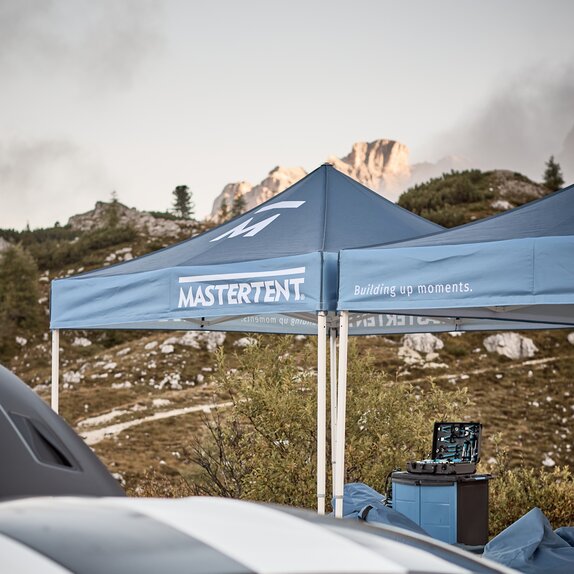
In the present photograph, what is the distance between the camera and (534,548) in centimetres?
536

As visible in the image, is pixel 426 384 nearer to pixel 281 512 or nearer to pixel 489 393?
pixel 489 393

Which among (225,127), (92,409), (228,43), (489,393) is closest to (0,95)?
(225,127)

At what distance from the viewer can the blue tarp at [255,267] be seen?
6020 millimetres

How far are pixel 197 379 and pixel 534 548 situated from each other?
35.8 metres

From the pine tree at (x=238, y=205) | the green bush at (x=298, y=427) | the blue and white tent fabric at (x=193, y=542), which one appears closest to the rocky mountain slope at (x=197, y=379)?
the green bush at (x=298, y=427)

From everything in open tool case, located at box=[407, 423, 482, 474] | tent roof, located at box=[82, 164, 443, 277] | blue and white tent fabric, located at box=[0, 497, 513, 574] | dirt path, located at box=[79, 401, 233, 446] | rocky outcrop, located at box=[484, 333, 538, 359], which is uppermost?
tent roof, located at box=[82, 164, 443, 277]

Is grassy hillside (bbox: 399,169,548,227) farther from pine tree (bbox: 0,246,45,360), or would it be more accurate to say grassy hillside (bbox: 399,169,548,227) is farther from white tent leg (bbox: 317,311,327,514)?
white tent leg (bbox: 317,311,327,514)

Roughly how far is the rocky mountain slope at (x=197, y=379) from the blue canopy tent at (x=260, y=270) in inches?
715

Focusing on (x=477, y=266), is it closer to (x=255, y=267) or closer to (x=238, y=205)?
(x=255, y=267)

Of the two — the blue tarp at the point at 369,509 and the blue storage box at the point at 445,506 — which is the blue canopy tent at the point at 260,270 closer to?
the blue tarp at the point at 369,509

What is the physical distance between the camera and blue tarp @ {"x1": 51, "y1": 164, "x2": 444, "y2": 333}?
6.02 meters

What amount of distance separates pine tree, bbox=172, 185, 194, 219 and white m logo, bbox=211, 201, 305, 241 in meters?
103

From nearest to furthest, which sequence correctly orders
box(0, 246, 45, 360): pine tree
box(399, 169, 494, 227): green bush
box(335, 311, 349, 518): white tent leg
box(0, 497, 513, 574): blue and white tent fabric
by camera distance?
1. box(0, 497, 513, 574): blue and white tent fabric
2. box(335, 311, 349, 518): white tent leg
3. box(0, 246, 45, 360): pine tree
4. box(399, 169, 494, 227): green bush

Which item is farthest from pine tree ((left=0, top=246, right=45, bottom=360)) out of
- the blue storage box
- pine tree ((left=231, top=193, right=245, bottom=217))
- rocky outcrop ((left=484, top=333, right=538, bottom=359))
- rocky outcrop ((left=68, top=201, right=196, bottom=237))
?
the blue storage box
